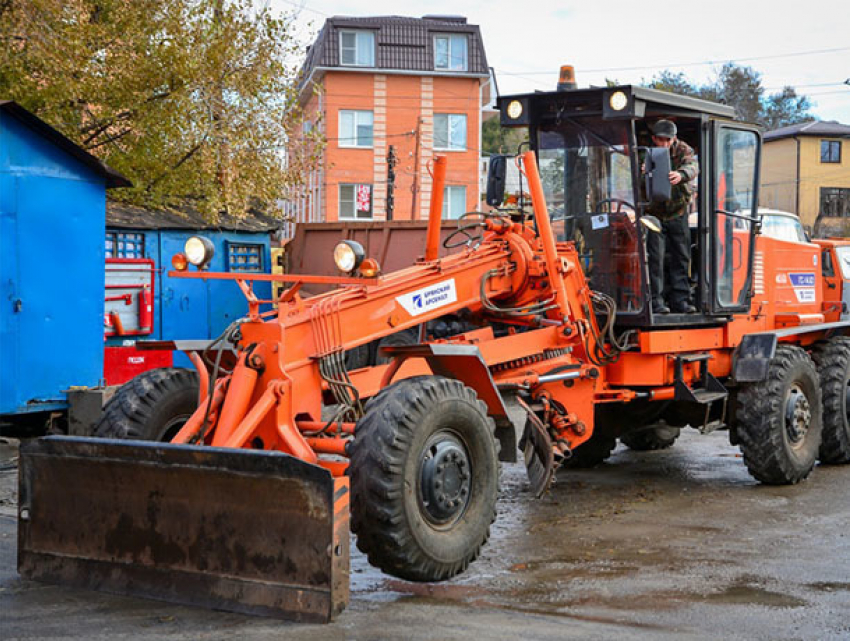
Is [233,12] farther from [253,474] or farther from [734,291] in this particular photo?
[253,474]

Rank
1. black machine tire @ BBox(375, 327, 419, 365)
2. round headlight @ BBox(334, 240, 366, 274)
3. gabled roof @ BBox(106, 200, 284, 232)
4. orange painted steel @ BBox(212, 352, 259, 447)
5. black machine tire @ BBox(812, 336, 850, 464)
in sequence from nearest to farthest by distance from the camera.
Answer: orange painted steel @ BBox(212, 352, 259, 447)
round headlight @ BBox(334, 240, 366, 274)
black machine tire @ BBox(375, 327, 419, 365)
black machine tire @ BBox(812, 336, 850, 464)
gabled roof @ BBox(106, 200, 284, 232)

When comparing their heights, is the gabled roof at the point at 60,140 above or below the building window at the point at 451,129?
below

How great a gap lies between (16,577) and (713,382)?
599 cm

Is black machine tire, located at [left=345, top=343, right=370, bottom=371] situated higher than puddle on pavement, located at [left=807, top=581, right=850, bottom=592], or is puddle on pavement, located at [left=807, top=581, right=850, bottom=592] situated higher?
black machine tire, located at [left=345, top=343, right=370, bottom=371]

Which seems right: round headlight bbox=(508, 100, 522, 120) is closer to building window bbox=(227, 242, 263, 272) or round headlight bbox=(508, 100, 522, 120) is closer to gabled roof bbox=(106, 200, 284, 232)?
gabled roof bbox=(106, 200, 284, 232)

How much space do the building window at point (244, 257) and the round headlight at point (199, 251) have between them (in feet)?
50.1

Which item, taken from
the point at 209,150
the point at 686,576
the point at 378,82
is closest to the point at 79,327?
the point at 209,150

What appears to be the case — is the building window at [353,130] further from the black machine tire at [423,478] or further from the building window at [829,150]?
the black machine tire at [423,478]

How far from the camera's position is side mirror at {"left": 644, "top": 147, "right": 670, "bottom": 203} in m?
8.27

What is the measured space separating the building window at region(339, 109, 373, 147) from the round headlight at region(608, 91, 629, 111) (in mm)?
36284

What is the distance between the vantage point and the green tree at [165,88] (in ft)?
50.6

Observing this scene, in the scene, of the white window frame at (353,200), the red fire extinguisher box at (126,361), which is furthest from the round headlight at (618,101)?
the white window frame at (353,200)

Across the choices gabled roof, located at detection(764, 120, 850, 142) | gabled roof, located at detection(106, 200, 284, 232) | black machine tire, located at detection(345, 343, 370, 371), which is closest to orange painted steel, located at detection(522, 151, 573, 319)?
black machine tire, located at detection(345, 343, 370, 371)

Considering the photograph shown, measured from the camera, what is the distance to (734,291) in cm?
998
